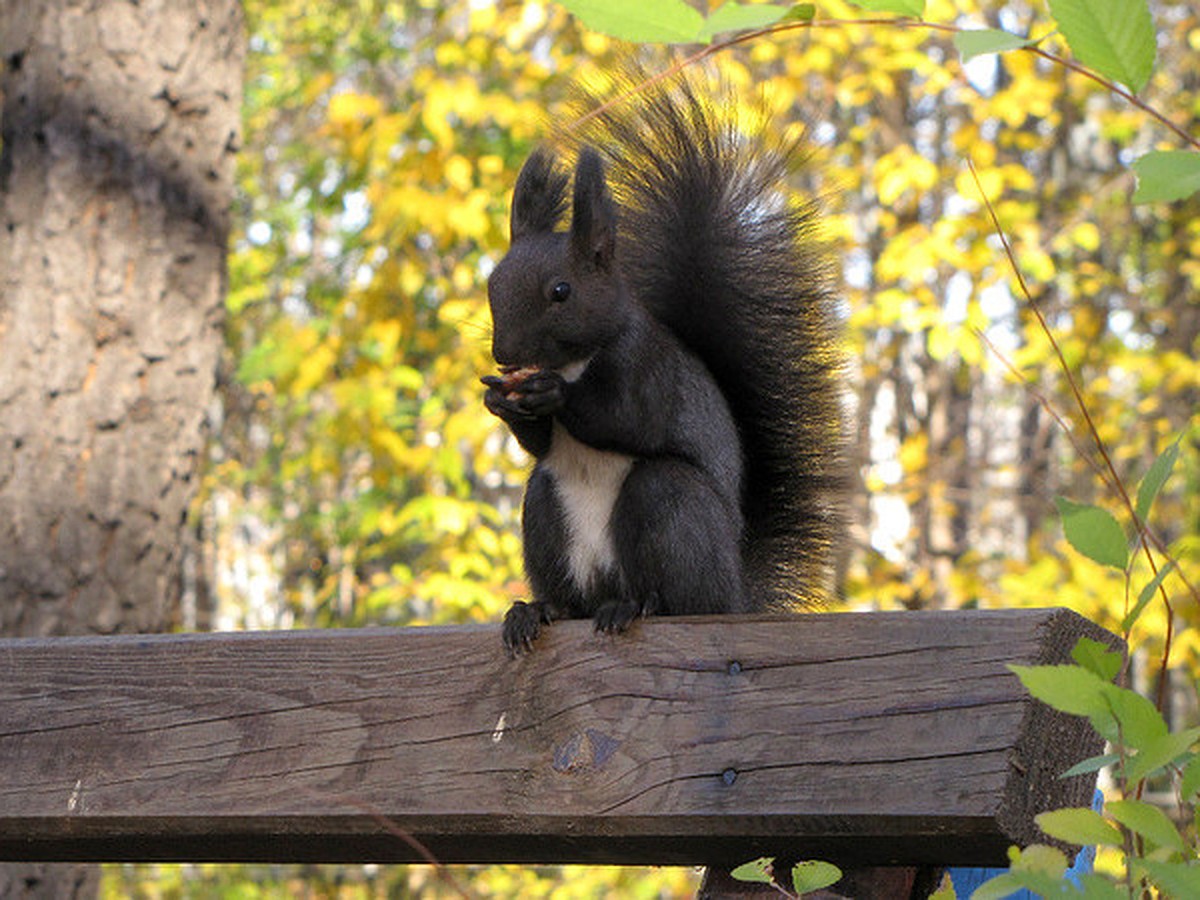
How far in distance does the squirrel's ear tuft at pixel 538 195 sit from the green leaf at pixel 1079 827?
1089 mm

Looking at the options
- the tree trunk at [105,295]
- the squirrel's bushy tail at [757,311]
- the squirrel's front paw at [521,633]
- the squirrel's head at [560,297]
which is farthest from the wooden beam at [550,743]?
the tree trunk at [105,295]

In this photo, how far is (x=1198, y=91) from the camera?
5.66 m

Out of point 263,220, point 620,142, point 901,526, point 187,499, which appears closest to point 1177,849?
point 620,142

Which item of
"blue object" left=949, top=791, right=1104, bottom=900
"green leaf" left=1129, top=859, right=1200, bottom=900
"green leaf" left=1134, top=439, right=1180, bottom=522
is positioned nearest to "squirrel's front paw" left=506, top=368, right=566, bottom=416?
"blue object" left=949, top=791, right=1104, bottom=900

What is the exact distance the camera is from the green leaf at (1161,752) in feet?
2.15

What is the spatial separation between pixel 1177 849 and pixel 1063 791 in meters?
0.30

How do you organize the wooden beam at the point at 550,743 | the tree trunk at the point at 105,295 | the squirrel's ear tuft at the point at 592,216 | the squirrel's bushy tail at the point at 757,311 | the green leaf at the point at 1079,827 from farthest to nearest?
the tree trunk at the point at 105,295 < the squirrel's bushy tail at the point at 757,311 < the squirrel's ear tuft at the point at 592,216 < the wooden beam at the point at 550,743 < the green leaf at the point at 1079,827

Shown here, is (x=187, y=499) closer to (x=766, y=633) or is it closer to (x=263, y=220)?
(x=766, y=633)

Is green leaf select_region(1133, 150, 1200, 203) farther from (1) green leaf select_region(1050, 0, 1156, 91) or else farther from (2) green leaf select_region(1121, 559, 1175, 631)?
(2) green leaf select_region(1121, 559, 1175, 631)

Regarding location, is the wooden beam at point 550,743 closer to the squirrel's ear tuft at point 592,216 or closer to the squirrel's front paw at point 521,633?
the squirrel's front paw at point 521,633

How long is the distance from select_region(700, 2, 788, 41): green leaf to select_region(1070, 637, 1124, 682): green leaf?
340mm

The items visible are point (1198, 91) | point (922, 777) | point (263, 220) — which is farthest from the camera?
point (263, 220)

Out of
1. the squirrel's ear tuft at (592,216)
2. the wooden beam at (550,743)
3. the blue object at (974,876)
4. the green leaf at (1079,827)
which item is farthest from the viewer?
the squirrel's ear tuft at (592,216)

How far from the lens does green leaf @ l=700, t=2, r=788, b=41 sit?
58 centimetres
